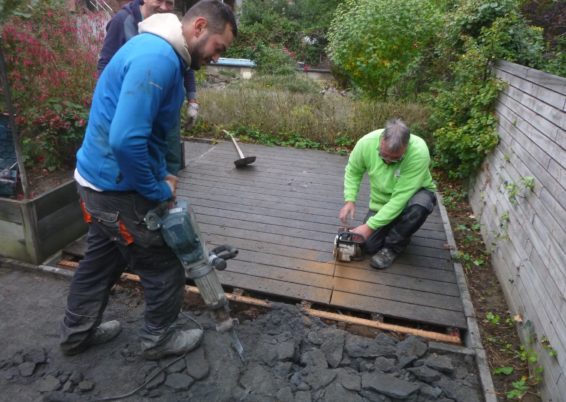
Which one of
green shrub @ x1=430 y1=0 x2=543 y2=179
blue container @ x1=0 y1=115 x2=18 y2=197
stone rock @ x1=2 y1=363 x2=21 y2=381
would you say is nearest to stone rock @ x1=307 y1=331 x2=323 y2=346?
stone rock @ x1=2 y1=363 x2=21 y2=381

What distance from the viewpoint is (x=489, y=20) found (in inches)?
189

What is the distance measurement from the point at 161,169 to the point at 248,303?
1209 millimetres

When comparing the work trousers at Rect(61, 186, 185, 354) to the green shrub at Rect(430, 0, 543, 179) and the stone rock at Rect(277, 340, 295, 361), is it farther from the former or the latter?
the green shrub at Rect(430, 0, 543, 179)

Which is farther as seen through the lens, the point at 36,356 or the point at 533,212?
the point at 533,212

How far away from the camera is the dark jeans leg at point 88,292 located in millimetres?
2137

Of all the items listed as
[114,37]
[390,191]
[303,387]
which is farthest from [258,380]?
[114,37]

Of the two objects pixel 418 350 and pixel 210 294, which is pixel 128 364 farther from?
pixel 418 350

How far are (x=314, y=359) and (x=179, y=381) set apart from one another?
0.73 metres

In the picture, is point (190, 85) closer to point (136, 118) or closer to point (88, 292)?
point (88, 292)

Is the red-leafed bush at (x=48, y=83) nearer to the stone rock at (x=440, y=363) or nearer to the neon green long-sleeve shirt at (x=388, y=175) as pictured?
the neon green long-sleeve shirt at (x=388, y=175)

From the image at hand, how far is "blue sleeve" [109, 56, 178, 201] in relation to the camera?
152 centimetres

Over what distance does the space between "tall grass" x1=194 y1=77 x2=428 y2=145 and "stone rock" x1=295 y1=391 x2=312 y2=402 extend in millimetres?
4680

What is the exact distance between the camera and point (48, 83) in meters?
3.32

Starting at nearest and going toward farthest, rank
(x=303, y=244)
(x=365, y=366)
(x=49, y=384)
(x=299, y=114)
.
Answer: (x=49, y=384) < (x=365, y=366) < (x=303, y=244) < (x=299, y=114)
